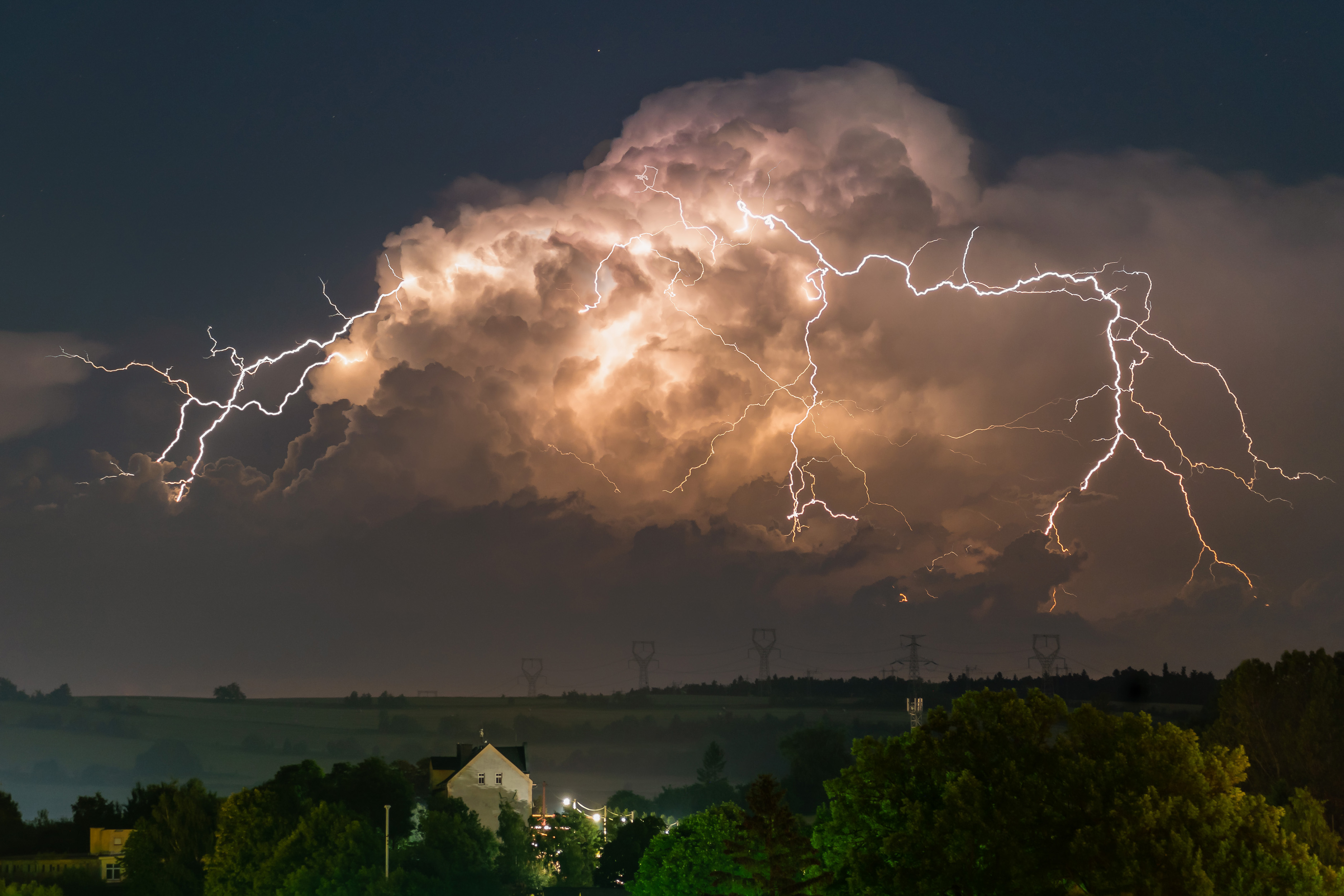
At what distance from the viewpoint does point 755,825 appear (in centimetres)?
3328

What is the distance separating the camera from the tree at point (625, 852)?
66.9 meters

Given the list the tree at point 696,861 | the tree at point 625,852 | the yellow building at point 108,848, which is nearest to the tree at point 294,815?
the tree at point 625,852

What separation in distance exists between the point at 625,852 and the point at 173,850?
2393 centimetres

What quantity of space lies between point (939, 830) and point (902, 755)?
2.56 meters

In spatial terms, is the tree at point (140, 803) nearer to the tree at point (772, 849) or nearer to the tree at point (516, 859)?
the tree at point (516, 859)

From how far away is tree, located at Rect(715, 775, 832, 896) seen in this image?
32.8m

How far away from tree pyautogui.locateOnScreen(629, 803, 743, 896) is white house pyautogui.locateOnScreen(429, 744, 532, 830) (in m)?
30.6

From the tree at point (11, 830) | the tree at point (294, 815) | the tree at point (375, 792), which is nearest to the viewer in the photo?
the tree at point (294, 815)

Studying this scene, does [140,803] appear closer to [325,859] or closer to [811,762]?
[325,859]

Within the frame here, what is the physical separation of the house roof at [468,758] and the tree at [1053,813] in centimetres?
5349

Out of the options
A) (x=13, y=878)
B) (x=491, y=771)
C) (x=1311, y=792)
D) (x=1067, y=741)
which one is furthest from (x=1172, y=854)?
(x=13, y=878)

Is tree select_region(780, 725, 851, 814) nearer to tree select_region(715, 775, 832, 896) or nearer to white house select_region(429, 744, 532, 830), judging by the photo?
white house select_region(429, 744, 532, 830)

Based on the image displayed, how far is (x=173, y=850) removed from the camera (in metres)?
62.3

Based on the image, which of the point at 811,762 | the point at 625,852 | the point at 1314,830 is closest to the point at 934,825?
the point at 1314,830
